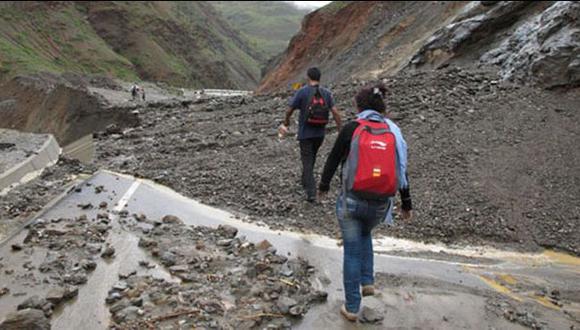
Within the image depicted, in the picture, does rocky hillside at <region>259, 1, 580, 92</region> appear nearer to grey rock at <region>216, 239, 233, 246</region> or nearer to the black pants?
the black pants

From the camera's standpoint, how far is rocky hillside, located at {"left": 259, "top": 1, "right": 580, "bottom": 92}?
1240 cm

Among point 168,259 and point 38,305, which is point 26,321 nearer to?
point 38,305

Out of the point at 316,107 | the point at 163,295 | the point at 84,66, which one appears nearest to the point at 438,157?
the point at 316,107

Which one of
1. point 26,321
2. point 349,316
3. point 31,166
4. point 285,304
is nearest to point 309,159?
point 285,304

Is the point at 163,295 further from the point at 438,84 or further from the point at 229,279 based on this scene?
the point at 438,84

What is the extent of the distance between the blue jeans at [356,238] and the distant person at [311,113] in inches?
101

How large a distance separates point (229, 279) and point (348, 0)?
33.0m

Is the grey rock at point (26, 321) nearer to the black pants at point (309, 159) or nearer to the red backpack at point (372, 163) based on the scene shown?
the red backpack at point (372, 163)

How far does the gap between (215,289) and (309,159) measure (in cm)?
294

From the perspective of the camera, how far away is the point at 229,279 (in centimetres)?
527

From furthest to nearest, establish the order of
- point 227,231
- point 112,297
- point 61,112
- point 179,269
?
point 61,112, point 227,231, point 179,269, point 112,297

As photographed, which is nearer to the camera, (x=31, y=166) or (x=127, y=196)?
(x=127, y=196)

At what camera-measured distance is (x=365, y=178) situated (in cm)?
418

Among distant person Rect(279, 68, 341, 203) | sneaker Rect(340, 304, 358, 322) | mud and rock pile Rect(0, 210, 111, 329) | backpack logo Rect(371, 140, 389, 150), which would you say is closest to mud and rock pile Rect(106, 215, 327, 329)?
sneaker Rect(340, 304, 358, 322)
